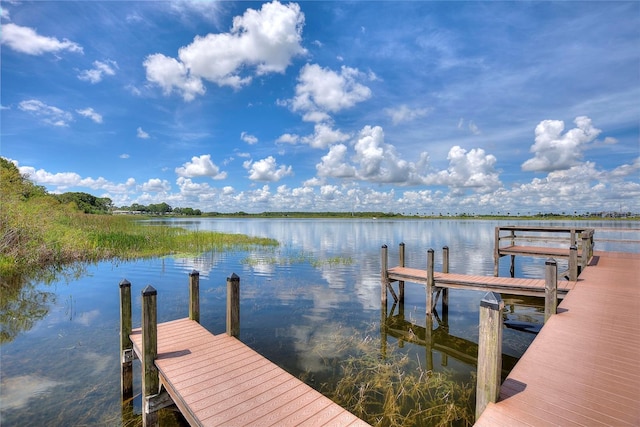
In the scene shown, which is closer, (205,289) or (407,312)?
(407,312)

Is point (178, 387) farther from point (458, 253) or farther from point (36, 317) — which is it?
point (458, 253)

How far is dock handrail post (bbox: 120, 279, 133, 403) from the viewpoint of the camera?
675cm

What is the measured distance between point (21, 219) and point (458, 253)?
33581 millimetres

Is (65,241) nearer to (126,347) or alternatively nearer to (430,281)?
(126,347)

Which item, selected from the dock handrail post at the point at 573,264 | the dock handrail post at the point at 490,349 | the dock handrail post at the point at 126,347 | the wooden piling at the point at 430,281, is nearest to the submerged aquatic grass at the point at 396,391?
the dock handrail post at the point at 490,349

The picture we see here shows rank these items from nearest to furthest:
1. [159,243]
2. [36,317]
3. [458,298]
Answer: [36,317] → [458,298] → [159,243]

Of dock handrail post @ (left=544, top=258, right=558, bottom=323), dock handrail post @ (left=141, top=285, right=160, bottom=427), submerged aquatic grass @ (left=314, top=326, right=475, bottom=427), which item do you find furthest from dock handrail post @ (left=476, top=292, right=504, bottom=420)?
dock handrail post @ (left=141, top=285, right=160, bottom=427)

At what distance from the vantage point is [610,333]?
256 inches

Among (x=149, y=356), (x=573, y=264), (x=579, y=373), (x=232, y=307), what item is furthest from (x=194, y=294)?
(x=573, y=264)

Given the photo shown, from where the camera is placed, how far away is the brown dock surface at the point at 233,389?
400 cm

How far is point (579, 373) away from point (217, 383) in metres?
5.90

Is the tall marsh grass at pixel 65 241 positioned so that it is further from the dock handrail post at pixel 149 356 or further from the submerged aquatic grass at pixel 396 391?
the submerged aquatic grass at pixel 396 391

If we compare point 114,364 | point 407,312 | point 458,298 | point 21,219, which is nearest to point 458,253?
point 458,298

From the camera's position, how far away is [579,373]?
15.9 feet
